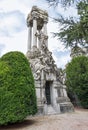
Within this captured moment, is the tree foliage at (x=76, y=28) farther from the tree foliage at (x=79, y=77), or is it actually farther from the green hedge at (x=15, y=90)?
the tree foliage at (x=79, y=77)

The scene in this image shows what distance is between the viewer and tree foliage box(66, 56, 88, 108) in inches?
688

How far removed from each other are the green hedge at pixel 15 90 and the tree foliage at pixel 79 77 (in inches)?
345

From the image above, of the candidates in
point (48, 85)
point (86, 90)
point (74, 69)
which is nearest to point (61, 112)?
point (48, 85)

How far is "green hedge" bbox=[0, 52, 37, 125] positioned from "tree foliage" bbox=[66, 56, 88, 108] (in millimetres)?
8762

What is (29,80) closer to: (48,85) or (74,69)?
(48,85)

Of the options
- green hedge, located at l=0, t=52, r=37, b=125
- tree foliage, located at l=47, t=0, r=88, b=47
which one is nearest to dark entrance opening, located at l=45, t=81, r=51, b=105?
green hedge, located at l=0, t=52, r=37, b=125

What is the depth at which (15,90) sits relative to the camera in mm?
8883

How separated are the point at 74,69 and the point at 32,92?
9.78 metres

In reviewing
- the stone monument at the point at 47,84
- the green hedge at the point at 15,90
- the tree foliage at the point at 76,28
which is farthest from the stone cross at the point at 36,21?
the tree foliage at the point at 76,28

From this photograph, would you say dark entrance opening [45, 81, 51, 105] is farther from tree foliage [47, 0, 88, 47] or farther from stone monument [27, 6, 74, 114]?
tree foliage [47, 0, 88, 47]

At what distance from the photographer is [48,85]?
15344 mm

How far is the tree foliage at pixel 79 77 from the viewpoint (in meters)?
17.5

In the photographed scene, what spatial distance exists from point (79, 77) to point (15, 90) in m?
10.0

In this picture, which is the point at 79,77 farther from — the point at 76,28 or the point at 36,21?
the point at 76,28
